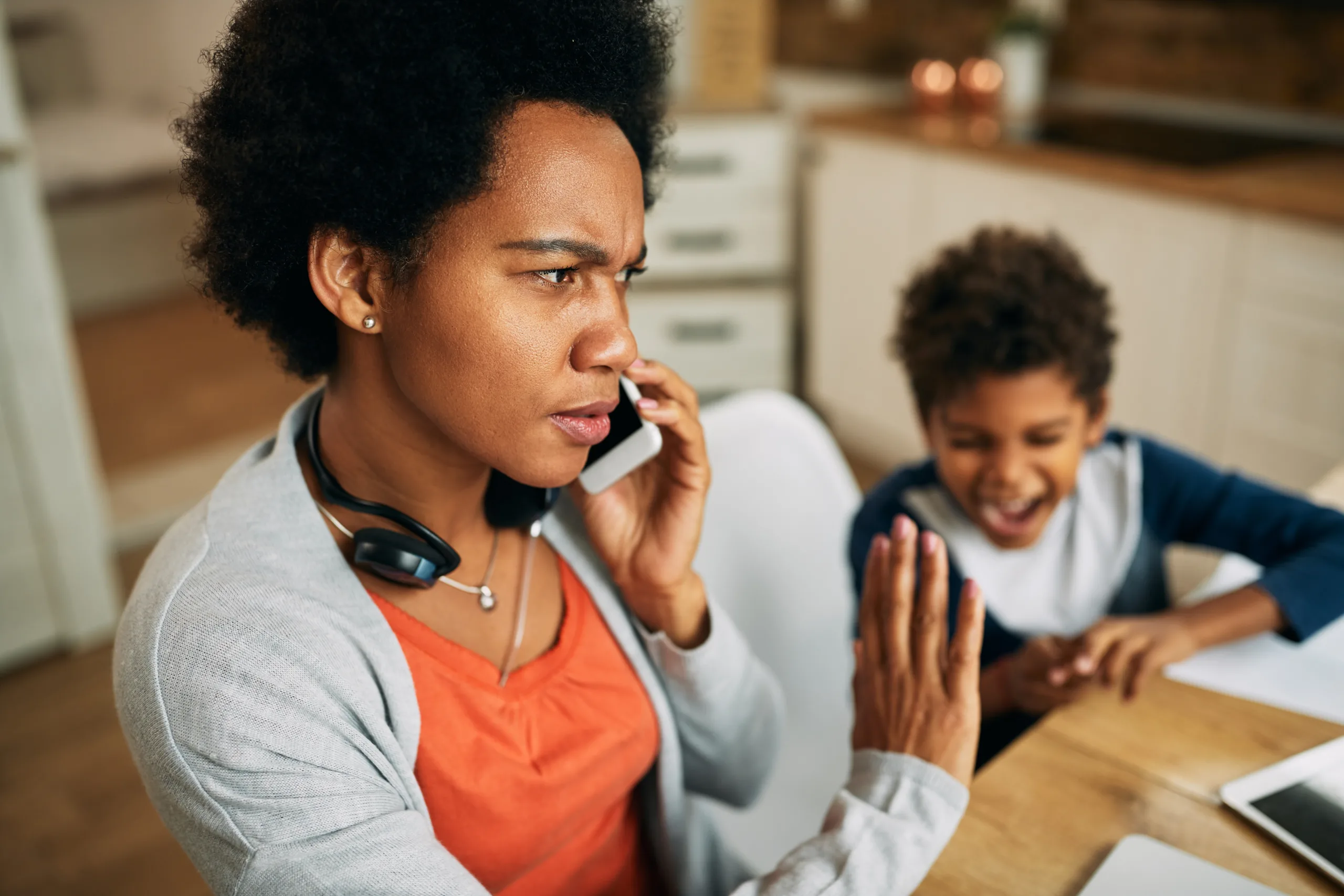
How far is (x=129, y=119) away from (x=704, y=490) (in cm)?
426

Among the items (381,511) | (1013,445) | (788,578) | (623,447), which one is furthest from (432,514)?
(1013,445)

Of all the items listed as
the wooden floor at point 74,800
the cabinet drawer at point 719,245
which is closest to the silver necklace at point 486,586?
the wooden floor at point 74,800

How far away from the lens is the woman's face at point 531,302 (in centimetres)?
76

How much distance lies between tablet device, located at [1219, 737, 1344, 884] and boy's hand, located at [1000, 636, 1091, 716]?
0.54 ft

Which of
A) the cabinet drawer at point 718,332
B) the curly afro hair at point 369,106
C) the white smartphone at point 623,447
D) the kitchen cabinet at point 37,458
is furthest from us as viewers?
the cabinet drawer at point 718,332

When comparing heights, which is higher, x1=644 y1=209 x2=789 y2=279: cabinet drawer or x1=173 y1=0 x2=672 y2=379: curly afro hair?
x1=173 y1=0 x2=672 y2=379: curly afro hair

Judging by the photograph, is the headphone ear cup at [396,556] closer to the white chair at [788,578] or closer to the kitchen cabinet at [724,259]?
the white chair at [788,578]

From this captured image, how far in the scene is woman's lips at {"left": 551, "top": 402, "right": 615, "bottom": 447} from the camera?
82cm

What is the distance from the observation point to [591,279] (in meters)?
0.80

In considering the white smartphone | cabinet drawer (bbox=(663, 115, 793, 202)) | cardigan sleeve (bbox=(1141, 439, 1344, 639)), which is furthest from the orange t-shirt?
cabinet drawer (bbox=(663, 115, 793, 202))

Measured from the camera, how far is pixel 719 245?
3369 millimetres

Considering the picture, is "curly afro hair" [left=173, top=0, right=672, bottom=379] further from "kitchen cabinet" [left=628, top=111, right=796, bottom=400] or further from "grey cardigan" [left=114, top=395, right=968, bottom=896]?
"kitchen cabinet" [left=628, top=111, right=796, bottom=400]

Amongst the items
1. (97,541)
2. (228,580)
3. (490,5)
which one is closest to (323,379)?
(228,580)

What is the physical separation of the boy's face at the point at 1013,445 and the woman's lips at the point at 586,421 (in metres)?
0.57
